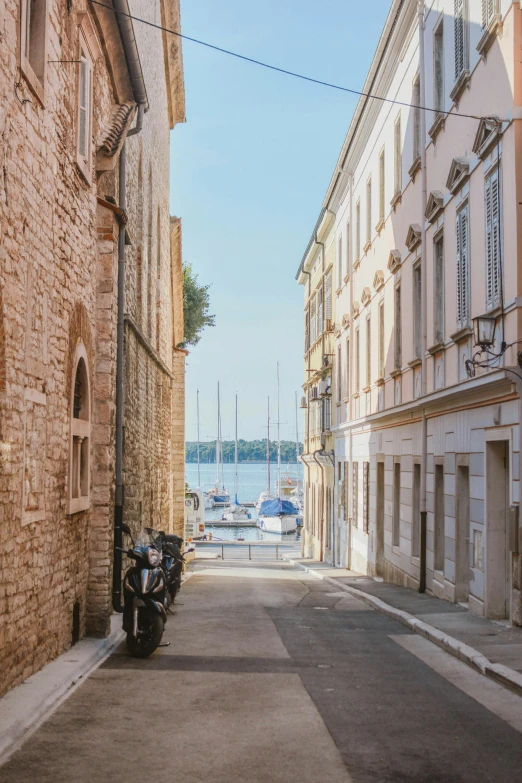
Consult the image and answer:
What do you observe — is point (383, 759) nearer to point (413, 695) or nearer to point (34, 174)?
point (413, 695)

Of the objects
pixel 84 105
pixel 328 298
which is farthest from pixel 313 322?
pixel 84 105

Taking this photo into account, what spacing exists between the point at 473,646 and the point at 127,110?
8298mm

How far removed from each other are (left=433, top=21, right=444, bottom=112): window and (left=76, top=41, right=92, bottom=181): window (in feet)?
25.3

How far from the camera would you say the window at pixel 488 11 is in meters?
13.2

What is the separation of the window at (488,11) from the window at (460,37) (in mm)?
1203

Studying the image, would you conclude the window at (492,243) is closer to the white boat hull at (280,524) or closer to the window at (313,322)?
the window at (313,322)

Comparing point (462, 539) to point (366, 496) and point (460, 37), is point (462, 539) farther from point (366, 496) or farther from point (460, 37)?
point (366, 496)

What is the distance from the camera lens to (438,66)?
17.8 m

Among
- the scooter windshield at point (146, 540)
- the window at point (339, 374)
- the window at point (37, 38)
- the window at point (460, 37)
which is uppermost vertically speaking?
the window at point (460, 37)

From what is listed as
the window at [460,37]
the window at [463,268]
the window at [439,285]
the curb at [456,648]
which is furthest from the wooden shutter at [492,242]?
the curb at [456,648]

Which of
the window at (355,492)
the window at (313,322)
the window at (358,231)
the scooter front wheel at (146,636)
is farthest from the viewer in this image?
the window at (313,322)

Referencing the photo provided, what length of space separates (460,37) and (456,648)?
31.8 ft

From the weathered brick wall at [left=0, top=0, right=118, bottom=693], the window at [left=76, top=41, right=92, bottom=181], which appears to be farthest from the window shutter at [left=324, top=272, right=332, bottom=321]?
the weathered brick wall at [left=0, top=0, right=118, bottom=693]

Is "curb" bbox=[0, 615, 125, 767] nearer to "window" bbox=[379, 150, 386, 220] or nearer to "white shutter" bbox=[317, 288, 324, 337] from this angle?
"window" bbox=[379, 150, 386, 220]
